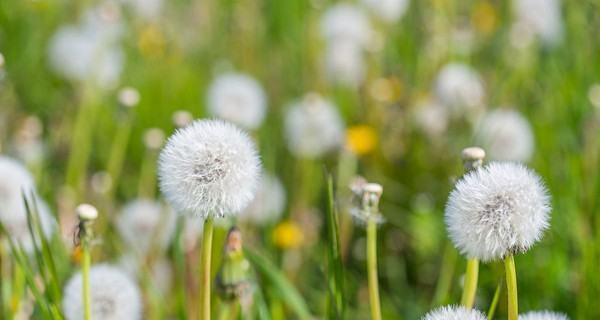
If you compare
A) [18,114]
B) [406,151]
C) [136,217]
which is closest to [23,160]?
[136,217]

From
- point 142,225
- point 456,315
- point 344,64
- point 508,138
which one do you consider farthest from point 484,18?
point 456,315

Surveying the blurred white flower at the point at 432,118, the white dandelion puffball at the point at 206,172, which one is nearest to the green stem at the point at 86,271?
the white dandelion puffball at the point at 206,172

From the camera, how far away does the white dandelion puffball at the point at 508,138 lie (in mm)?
2975

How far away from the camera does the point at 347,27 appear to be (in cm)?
389

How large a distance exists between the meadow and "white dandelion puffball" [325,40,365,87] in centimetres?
1

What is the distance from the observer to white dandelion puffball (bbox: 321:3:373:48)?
152 inches

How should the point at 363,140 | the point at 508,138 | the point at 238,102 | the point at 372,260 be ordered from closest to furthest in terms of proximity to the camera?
the point at 372,260, the point at 508,138, the point at 238,102, the point at 363,140

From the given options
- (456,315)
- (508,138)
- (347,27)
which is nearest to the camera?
(456,315)

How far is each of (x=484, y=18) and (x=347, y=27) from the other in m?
1.03

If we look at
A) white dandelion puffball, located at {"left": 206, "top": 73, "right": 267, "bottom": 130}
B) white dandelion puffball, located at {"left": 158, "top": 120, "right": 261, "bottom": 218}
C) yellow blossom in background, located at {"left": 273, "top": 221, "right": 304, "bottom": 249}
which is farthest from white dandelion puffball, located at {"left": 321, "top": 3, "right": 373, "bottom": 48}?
white dandelion puffball, located at {"left": 158, "top": 120, "right": 261, "bottom": 218}

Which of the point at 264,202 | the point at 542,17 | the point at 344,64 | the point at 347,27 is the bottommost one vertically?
the point at 264,202

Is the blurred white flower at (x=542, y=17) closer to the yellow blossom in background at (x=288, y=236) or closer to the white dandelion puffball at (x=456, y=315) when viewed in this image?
the yellow blossom in background at (x=288, y=236)

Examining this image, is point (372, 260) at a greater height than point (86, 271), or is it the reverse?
point (372, 260)

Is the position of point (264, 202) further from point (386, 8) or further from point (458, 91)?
point (386, 8)
